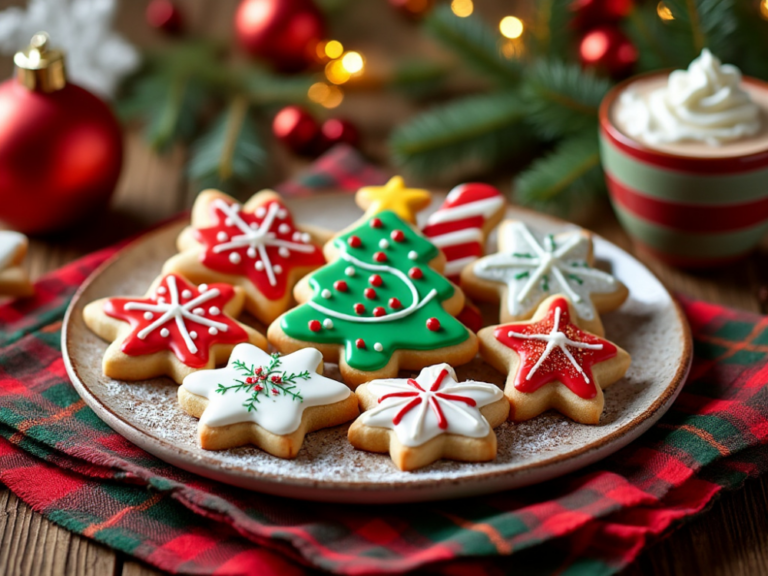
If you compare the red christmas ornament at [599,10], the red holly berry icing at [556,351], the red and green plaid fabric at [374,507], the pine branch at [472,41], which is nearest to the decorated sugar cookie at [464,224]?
the red holly berry icing at [556,351]

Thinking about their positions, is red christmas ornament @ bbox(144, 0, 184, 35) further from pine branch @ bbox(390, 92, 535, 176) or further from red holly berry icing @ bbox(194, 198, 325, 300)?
red holly berry icing @ bbox(194, 198, 325, 300)

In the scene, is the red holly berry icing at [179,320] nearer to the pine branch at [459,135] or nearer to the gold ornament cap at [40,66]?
the gold ornament cap at [40,66]

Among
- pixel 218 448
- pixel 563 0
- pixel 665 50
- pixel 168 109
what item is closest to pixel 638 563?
pixel 218 448

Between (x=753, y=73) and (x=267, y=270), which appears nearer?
(x=267, y=270)

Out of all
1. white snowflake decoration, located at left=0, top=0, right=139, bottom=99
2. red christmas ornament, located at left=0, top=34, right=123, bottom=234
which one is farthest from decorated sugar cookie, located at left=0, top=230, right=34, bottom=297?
white snowflake decoration, located at left=0, top=0, right=139, bottom=99

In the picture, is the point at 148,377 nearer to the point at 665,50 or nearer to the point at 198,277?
the point at 198,277

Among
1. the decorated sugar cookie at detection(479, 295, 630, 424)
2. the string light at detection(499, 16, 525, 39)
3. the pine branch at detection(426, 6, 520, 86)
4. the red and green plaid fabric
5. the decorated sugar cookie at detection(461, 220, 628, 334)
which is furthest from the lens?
the string light at detection(499, 16, 525, 39)
